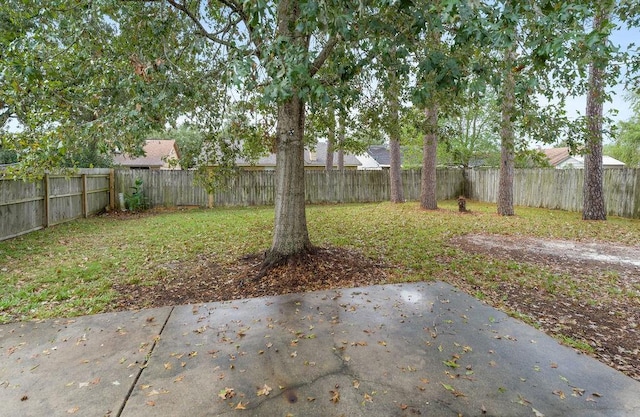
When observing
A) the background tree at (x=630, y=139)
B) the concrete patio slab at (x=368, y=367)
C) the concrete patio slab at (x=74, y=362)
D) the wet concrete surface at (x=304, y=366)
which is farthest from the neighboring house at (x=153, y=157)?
the background tree at (x=630, y=139)

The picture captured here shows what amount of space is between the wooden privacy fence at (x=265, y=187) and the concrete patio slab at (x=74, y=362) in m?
8.27

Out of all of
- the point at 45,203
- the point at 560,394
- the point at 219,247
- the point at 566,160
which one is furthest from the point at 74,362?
the point at 566,160

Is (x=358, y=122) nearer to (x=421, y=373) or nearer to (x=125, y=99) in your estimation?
(x=125, y=99)

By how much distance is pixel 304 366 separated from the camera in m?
2.56

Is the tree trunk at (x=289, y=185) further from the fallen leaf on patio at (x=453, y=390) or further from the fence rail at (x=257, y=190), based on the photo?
the fallen leaf on patio at (x=453, y=390)

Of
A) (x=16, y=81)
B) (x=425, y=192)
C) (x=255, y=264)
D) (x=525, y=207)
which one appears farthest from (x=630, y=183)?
(x=16, y=81)

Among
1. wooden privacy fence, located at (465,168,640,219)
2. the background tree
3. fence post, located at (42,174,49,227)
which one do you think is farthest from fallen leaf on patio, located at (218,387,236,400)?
the background tree

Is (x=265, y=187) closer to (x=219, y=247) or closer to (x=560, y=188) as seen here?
(x=219, y=247)

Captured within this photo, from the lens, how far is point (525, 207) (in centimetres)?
1302

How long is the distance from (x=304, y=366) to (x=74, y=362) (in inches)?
67.6

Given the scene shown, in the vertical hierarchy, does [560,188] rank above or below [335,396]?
above

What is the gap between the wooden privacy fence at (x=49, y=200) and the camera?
6863 mm

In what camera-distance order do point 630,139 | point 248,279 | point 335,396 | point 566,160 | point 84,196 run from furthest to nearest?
1. point 566,160
2. point 630,139
3. point 84,196
4. point 248,279
5. point 335,396

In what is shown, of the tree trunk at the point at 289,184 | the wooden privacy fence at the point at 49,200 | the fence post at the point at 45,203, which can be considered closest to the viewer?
the tree trunk at the point at 289,184
